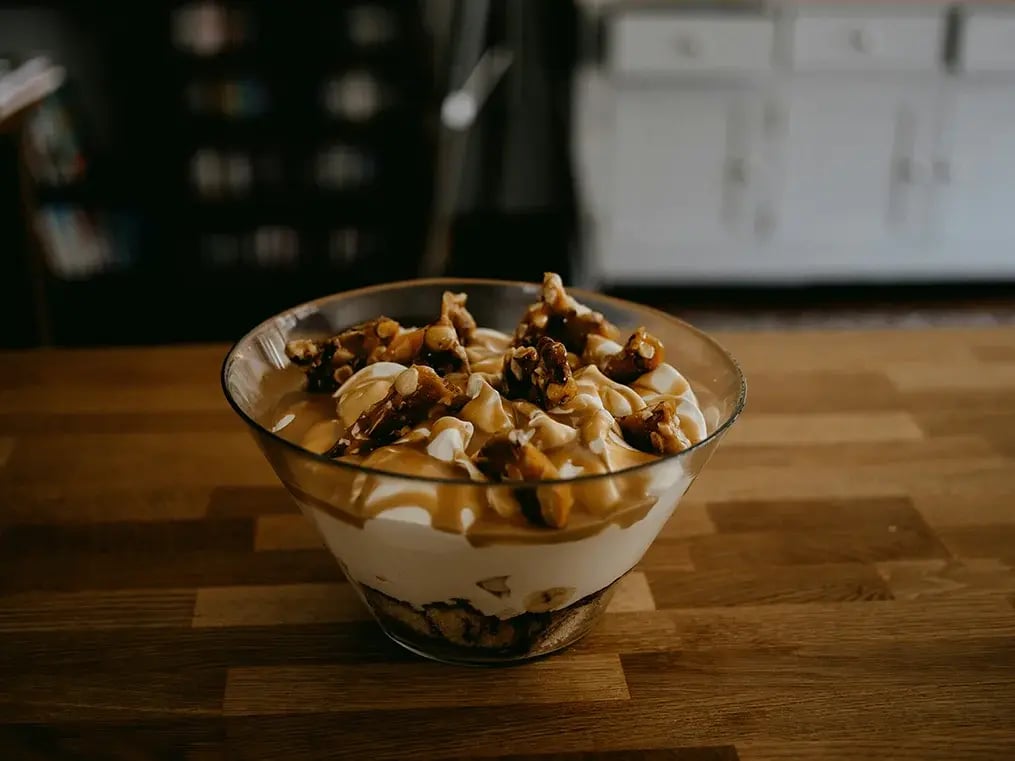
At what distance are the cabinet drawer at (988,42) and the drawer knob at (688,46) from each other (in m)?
0.76

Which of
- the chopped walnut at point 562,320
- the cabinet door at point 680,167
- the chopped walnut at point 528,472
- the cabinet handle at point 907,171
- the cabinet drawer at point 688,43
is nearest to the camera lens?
the chopped walnut at point 528,472

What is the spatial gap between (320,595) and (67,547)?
224 millimetres

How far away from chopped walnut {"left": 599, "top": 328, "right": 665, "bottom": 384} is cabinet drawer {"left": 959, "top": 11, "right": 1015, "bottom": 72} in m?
2.72

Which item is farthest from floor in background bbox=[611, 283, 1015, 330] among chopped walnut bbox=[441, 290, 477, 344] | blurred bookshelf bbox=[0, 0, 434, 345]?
chopped walnut bbox=[441, 290, 477, 344]

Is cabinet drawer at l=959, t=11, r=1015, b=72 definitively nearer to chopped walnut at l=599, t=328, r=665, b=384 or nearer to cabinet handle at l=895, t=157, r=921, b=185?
cabinet handle at l=895, t=157, r=921, b=185

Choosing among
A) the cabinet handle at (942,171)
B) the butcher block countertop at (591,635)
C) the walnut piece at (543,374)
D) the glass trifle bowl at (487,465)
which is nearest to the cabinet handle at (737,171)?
the cabinet handle at (942,171)

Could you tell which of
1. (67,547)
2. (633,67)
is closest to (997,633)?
(67,547)

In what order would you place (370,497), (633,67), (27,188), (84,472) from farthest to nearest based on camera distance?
1. (633,67)
2. (27,188)
3. (84,472)
4. (370,497)

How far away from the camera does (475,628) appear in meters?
0.72

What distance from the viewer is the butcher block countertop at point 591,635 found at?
0.69m

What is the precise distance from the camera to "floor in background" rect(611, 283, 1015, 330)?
3.28 m

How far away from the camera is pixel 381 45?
3086mm

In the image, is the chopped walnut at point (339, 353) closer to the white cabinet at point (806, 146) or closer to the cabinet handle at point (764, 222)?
the white cabinet at point (806, 146)

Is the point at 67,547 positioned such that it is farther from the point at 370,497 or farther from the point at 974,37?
the point at 974,37
